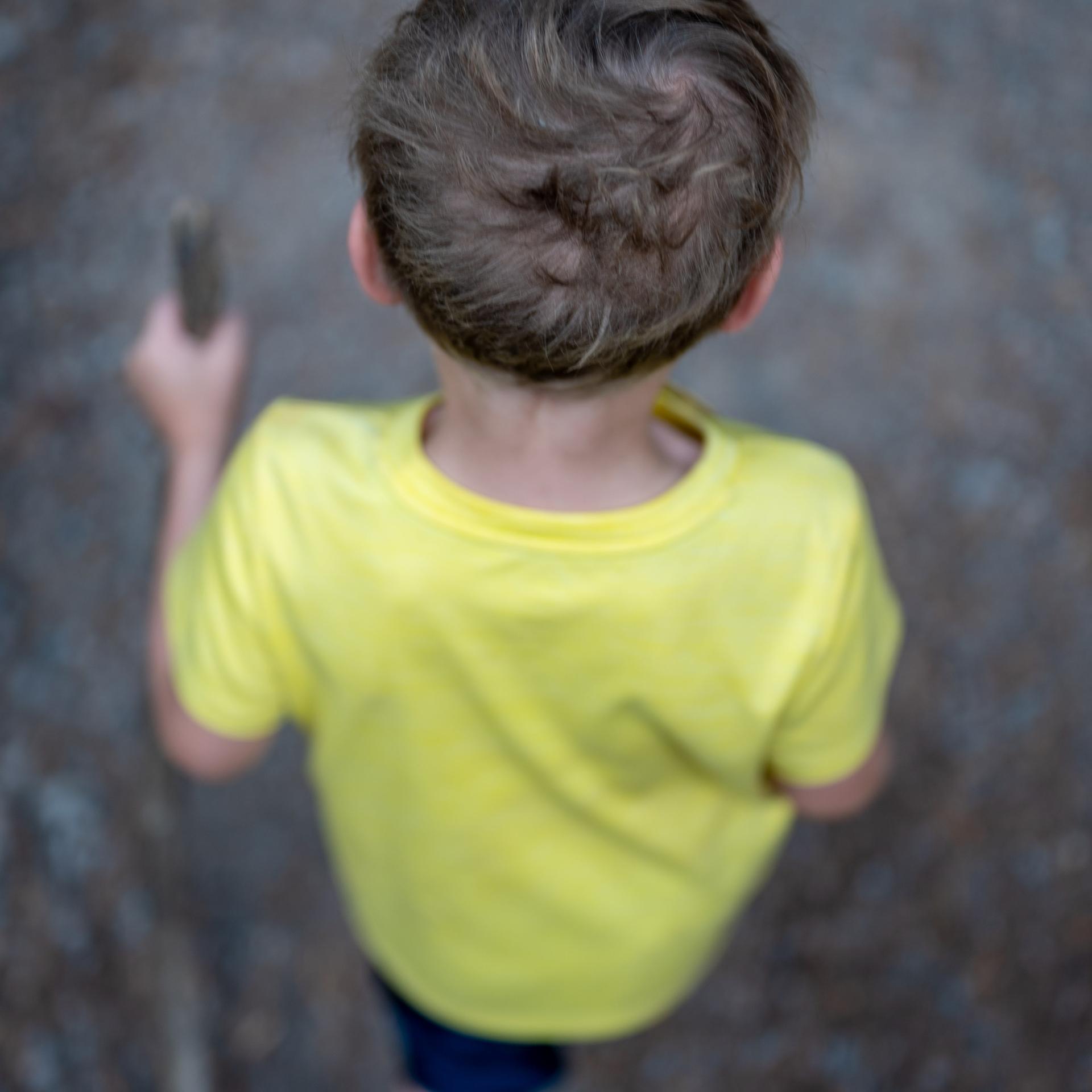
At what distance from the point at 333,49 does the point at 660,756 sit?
185 centimetres

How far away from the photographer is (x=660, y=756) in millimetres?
902

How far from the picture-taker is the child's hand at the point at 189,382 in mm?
1122

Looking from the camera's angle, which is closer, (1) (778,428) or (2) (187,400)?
(2) (187,400)

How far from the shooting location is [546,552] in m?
0.75

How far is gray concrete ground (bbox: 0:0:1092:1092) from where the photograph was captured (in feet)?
5.60

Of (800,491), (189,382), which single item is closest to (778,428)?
(189,382)

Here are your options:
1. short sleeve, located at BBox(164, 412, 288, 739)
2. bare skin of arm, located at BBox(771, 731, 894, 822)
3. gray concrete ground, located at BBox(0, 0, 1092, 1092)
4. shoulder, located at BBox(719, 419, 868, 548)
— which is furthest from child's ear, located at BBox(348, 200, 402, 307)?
gray concrete ground, located at BBox(0, 0, 1092, 1092)

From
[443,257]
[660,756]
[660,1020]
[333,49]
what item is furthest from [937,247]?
[443,257]

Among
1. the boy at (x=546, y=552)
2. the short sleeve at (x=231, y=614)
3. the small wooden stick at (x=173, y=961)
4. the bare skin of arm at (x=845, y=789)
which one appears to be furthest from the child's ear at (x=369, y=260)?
the small wooden stick at (x=173, y=961)

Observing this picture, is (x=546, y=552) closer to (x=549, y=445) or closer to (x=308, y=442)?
(x=549, y=445)

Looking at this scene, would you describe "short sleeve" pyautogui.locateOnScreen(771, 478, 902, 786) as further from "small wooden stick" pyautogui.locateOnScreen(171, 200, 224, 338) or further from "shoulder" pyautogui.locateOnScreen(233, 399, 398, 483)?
"small wooden stick" pyautogui.locateOnScreen(171, 200, 224, 338)

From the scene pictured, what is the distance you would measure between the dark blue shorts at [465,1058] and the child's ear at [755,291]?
78 centimetres

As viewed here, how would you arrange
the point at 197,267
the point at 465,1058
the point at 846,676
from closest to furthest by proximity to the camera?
the point at 846,676, the point at 197,267, the point at 465,1058

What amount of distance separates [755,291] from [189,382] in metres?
0.62
